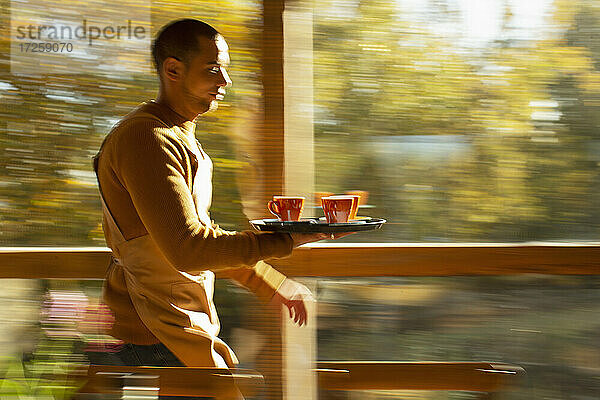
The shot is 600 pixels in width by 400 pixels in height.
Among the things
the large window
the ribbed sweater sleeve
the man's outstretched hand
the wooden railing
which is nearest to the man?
the ribbed sweater sleeve

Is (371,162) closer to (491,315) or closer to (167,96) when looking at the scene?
(491,315)

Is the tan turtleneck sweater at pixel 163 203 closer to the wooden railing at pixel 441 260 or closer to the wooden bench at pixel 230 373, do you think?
the wooden bench at pixel 230 373

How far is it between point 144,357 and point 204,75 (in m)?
0.69

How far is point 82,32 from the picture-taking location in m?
2.19

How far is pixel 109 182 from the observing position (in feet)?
5.17

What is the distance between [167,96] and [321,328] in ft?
3.18

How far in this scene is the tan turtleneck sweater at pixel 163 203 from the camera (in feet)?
4.81

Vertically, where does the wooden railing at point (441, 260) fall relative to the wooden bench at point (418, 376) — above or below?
Result: above

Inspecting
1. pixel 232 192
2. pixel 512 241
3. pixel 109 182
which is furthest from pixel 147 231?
pixel 512 241

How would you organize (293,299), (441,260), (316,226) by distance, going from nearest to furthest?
1. (316,226)
2. (293,299)
3. (441,260)

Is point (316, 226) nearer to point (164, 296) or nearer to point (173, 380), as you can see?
point (164, 296)

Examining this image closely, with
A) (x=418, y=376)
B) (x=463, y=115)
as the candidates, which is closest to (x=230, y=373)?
(x=418, y=376)

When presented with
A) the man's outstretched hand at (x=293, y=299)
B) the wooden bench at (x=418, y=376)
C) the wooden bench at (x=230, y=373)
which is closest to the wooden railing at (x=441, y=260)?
the wooden bench at (x=230, y=373)

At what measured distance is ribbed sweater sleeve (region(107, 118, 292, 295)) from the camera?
4.80ft
